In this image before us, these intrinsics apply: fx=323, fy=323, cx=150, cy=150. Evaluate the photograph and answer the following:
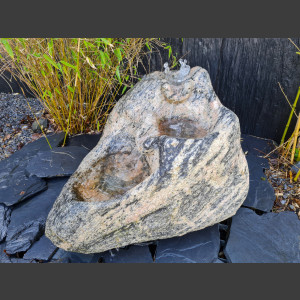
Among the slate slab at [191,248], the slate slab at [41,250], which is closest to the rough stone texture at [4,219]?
the slate slab at [41,250]

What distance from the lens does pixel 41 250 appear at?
6.63 ft

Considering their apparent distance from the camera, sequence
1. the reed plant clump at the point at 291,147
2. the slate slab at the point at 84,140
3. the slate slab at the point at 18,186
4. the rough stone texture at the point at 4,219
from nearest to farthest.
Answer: the rough stone texture at the point at 4,219 → the slate slab at the point at 18,186 → the reed plant clump at the point at 291,147 → the slate slab at the point at 84,140

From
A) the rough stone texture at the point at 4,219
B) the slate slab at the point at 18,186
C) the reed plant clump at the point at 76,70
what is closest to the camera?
the rough stone texture at the point at 4,219

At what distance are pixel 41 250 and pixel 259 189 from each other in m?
1.61

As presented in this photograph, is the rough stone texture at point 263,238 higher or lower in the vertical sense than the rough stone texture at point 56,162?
lower

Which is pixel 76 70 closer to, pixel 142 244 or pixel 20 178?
pixel 20 178

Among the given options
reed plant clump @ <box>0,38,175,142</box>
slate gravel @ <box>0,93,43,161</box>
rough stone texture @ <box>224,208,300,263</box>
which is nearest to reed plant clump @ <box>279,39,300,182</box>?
rough stone texture @ <box>224,208,300,263</box>

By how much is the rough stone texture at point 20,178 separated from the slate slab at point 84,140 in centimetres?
10

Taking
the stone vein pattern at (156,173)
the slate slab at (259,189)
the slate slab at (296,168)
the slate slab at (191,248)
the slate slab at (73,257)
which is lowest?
the slate slab at (73,257)

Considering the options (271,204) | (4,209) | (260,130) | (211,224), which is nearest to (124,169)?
(211,224)

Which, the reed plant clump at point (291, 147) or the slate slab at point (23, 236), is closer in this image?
the slate slab at point (23, 236)

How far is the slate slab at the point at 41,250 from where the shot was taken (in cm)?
198

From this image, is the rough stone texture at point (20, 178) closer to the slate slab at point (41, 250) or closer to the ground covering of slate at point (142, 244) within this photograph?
the ground covering of slate at point (142, 244)

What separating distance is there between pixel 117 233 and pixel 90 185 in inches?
14.6
